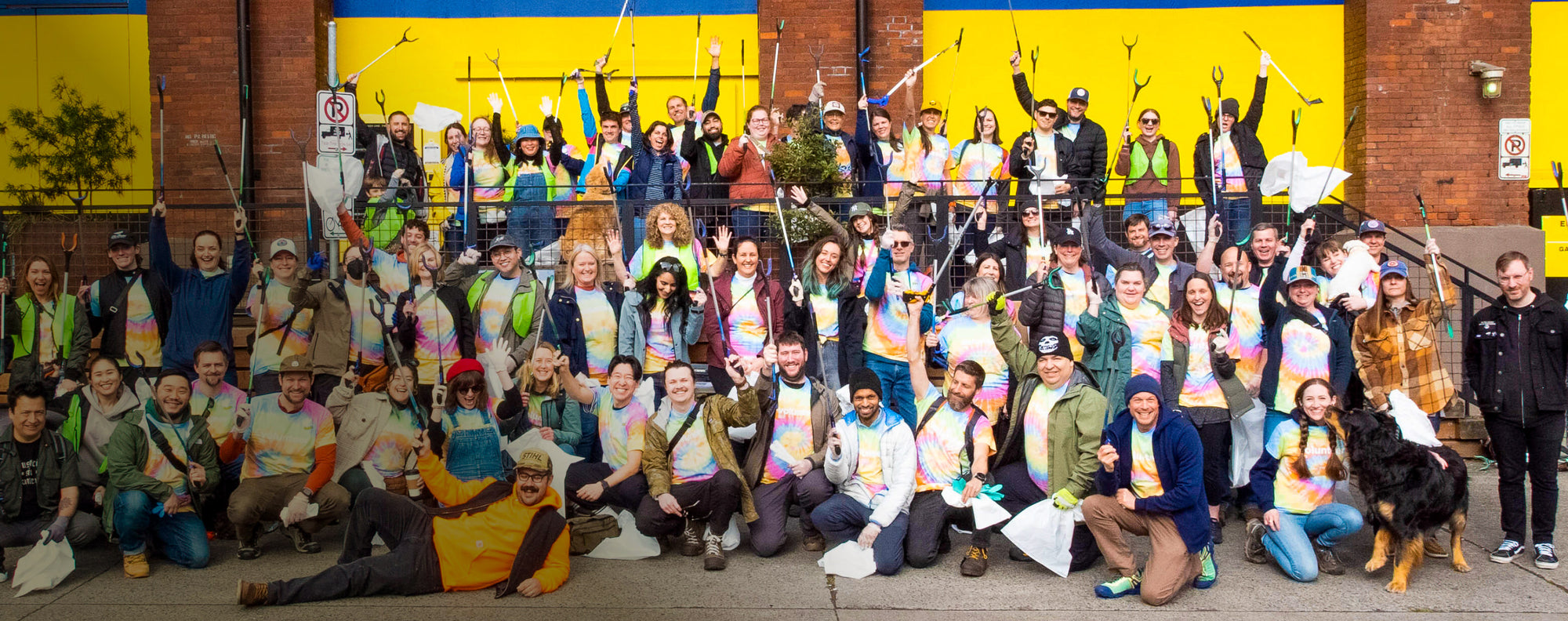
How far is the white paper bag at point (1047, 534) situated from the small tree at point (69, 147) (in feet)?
35.6

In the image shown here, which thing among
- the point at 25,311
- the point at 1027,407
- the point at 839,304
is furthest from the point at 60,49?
the point at 1027,407

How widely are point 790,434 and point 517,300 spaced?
236 cm

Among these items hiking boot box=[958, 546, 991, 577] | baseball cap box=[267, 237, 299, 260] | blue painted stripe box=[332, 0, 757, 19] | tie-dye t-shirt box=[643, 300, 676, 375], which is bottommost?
hiking boot box=[958, 546, 991, 577]

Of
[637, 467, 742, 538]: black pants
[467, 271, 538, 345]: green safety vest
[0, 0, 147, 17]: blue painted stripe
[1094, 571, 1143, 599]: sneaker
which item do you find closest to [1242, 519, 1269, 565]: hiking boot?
[1094, 571, 1143, 599]: sneaker

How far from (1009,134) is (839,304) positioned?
6176 millimetres

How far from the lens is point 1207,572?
6875 mm

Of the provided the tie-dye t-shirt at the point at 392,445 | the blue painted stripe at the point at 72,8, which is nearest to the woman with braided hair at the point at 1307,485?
the tie-dye t-shirt at the point at 392,445

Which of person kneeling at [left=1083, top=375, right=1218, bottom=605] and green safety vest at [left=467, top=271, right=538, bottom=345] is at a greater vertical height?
green safety vest at [left=467, top=271, right=538, bottom=345]

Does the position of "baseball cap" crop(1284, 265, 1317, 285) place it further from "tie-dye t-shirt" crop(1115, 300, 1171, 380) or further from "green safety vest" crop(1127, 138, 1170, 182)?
"green safety vest" crop(1127, 138, 1170, 182)

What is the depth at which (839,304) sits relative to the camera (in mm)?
8672

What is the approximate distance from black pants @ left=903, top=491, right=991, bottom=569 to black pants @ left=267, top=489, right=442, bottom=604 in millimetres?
2687

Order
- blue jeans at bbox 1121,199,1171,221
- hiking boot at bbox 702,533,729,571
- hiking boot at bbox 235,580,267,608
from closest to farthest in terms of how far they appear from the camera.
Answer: hiking boot at bbox 235,580,267,608 < hiking boot at bbox 702,533,729,571 < blue jeans at bbox 1121,199,1171,221

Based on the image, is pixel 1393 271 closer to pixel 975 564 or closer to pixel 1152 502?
pixel 1152 502

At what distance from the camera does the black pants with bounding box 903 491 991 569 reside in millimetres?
7324
